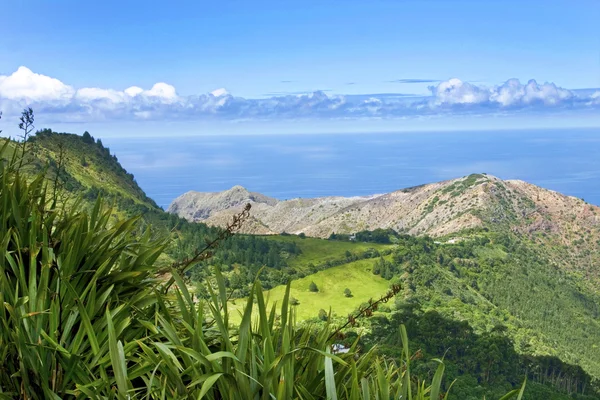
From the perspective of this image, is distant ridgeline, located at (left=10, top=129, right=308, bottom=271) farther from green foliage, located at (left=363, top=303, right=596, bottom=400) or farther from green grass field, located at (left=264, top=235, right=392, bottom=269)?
green foliage, located at (left=363, top=303, right=596, bottom=400)

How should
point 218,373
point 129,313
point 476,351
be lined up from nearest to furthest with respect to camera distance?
point 218,373
point 129,313
point 476,351

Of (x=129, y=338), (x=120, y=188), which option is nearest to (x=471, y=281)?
(x=120, y=188)

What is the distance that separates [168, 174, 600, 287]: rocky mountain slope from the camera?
93438mm

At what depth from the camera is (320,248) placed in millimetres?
78438

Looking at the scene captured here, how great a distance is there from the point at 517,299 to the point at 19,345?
259ft

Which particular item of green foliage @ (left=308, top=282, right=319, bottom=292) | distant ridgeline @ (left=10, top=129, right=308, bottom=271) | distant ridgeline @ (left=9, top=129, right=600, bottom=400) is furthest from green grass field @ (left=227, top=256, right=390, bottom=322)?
distant ridgeline @ (left=10, top=129, right=308, bottom=271)

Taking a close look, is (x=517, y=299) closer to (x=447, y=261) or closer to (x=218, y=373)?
(x=447, y=261)

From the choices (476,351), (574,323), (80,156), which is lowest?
(574,323)

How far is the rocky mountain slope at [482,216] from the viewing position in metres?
93.4

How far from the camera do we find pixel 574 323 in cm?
7181

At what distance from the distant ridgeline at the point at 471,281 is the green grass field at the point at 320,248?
0.58 feet

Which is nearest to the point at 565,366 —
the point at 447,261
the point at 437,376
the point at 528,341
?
the point at 528,341

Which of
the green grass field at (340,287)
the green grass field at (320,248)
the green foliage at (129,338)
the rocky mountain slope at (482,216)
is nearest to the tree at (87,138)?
the rocky mountain slope at (482,216)

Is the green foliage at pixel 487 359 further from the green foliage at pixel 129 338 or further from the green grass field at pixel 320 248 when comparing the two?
the green foliage at pixel 129 338
